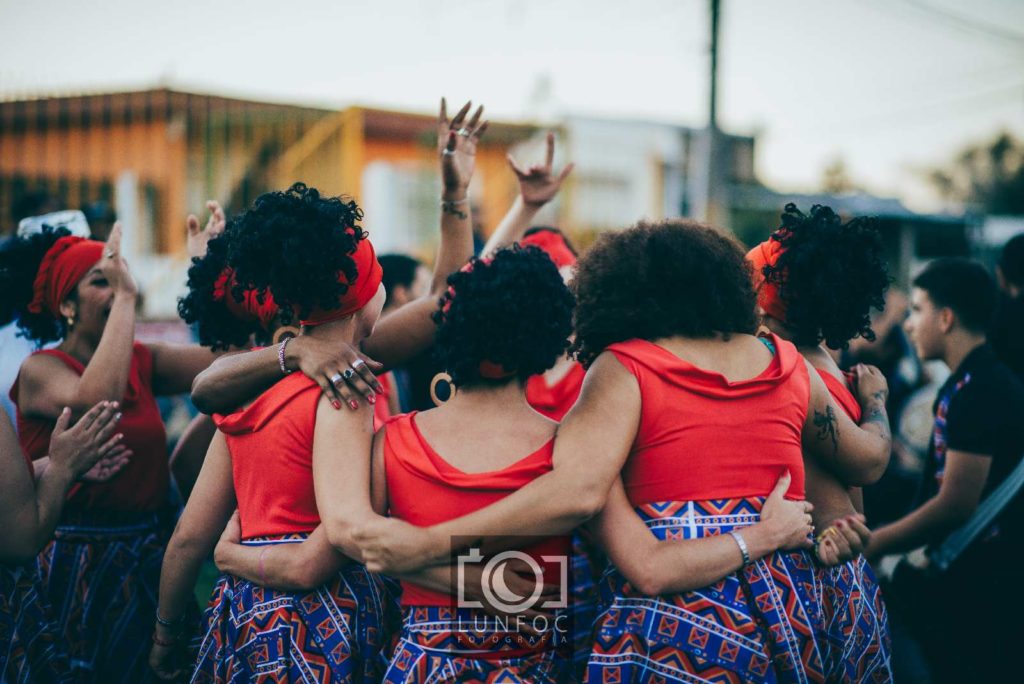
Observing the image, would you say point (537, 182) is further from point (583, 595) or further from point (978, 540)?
→ point (978, 540)

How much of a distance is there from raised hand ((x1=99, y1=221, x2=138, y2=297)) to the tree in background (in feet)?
157

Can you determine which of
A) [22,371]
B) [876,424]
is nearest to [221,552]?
[22,371]

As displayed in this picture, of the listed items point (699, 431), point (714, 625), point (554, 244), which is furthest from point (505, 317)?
point (554, 244)

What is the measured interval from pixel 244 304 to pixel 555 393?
4.13ft

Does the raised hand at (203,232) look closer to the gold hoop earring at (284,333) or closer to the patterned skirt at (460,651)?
the gold hoop earring at (284,333)

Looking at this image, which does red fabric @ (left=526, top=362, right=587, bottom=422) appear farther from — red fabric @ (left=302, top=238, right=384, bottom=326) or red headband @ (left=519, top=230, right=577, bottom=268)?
red fabric @ (left=302, top=238, right=384, bottom=326)

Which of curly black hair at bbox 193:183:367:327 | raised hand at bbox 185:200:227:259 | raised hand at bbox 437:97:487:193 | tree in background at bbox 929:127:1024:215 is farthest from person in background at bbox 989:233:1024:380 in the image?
tree in background at bbox 929:127:1024:215

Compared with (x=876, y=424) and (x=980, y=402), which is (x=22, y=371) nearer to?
(x=876, y=424)

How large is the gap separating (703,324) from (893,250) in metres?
19.7

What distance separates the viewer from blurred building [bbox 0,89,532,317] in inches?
334

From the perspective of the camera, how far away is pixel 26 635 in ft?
9.39

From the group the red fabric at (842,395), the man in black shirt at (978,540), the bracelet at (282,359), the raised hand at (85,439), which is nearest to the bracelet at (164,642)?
the raised hand at (85,439)

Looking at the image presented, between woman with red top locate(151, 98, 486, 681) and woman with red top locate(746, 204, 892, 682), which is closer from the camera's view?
woman with red top locate(151, 98, 486, 681)

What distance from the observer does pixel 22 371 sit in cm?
317
